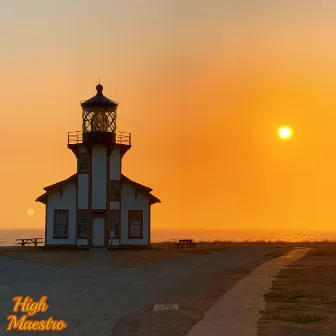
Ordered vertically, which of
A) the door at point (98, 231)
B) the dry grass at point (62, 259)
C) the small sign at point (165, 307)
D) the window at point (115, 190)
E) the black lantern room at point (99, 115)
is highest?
the black lantern room at point (99, 115)

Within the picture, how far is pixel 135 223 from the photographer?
1845 inches

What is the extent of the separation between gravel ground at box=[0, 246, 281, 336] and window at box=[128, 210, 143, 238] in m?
12.8

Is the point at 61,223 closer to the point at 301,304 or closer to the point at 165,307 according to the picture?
the point at 165,307

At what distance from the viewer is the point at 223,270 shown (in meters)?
28.0

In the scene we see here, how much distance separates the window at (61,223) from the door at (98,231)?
2394 mm

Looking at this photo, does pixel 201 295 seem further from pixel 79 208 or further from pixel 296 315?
pixel 79 208

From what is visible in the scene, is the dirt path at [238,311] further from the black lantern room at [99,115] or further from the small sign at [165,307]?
the black lantern room at [99,115]

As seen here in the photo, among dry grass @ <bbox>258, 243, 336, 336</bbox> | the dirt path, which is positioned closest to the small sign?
the dirt path

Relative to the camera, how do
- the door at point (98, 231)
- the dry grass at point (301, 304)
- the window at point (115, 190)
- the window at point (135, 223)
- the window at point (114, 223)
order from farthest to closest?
the window at point (135, 223), the window at point (115, 190), the window at point (114, 223), the door at point (98, 231), the dry grass at point (301, 304)

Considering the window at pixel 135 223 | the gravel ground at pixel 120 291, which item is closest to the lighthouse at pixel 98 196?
the window at pixel 135 223

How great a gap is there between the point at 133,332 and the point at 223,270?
14836 mm

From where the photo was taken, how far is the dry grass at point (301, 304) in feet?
45.8

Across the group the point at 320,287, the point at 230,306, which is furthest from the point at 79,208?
the point at 230,306

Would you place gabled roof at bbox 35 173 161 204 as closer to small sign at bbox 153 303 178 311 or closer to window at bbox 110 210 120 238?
window at bbox 110 210 120 238
